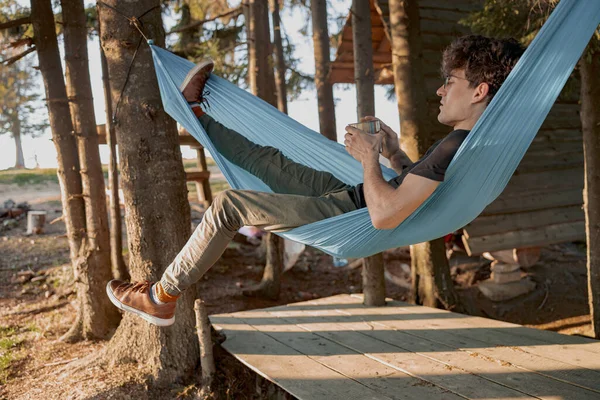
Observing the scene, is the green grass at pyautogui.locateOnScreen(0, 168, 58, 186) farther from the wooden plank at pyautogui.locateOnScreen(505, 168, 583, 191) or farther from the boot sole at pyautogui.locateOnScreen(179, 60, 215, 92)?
the boot sole at pyautogui.locateOnScreen(179, 60, 215, 92)

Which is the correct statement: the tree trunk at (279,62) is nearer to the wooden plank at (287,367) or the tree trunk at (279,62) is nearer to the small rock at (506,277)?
the small rock at (506,277)

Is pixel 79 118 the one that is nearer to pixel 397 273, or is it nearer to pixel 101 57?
pixel 101 57

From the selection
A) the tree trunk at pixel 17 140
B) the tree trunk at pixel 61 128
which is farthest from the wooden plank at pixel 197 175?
the tree trunk at pixel 17 140

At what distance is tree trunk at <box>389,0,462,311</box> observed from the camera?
3671 mm

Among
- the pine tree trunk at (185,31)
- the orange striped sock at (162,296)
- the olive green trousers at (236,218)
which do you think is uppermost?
the pine tree trunk at (185,31)

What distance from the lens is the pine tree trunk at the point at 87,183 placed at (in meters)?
3.39

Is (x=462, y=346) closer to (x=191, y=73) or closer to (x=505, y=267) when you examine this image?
(x=191, y=73)

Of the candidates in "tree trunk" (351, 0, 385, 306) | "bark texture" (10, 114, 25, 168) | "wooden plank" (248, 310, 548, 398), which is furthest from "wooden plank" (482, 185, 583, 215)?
"bark texture" (10, 114, 25, 168)

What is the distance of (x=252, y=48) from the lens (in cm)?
439

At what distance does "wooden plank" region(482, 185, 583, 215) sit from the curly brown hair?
290 centimetres

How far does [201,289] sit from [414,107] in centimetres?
256

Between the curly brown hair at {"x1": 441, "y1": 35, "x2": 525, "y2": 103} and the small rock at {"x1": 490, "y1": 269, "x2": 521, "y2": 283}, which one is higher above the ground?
the curly brown hair at {"x1": 441, "y1": 35, "x2": 525, "y2": 103}

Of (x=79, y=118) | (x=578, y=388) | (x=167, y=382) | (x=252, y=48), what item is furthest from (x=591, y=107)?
(x=79, y=118)

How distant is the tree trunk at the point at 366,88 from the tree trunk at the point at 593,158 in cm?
135
